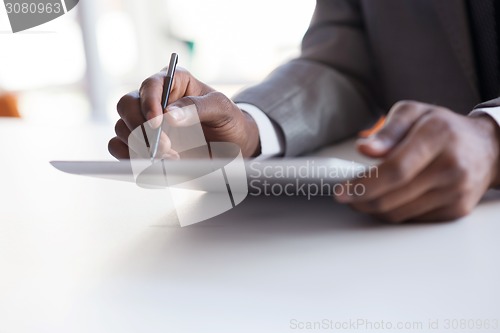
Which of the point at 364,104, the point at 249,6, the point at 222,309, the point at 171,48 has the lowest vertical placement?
the point at 171,48

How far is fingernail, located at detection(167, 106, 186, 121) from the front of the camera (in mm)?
504

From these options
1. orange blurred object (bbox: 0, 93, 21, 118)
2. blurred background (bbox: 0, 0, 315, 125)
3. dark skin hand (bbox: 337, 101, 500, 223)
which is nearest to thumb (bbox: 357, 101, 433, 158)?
dark skin hand (bbox: 337, 101, 500, 223)

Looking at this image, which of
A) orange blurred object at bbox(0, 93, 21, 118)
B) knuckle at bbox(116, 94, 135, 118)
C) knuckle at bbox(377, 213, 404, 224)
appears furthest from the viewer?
orange blurred object at bbox(0, 93, 21, 118)

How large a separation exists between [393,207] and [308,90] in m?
0.39

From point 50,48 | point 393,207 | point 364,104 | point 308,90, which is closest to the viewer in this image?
point 393,207

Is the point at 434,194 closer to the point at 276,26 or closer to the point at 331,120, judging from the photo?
the point at 331,120

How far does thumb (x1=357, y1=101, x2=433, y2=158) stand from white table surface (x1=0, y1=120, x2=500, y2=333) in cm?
8

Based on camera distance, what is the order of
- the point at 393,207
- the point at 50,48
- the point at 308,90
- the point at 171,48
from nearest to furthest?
the point at 393,207 < the point at 308,90 < the point at 50,48 < the point at 171,48

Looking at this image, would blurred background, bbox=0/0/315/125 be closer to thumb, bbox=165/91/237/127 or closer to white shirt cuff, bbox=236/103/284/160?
white shirt cuff, bbox=236/103/284/160

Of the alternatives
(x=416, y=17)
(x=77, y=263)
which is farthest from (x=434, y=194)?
(x=416, y=17)

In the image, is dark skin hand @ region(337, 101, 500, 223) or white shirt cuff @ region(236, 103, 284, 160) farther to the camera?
white shirt cuff @ region(236, 103, 284, 160)

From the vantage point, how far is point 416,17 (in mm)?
828

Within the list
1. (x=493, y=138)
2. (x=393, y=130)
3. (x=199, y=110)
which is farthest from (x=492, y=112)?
(x=199, y=110)

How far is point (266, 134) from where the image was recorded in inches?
28.0
